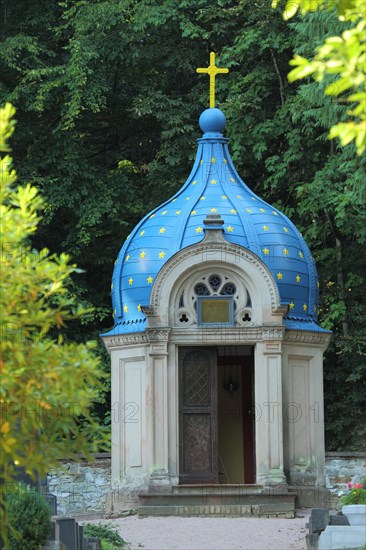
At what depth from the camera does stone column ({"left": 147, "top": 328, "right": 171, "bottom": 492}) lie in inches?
927

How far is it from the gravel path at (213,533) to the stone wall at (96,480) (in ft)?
8.18

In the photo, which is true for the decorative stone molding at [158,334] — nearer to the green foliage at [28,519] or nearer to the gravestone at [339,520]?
the gravestone at [339,520]

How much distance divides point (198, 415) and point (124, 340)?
160cm

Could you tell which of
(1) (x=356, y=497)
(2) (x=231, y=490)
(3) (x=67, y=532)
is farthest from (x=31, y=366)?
(2) (x=231, y=490)

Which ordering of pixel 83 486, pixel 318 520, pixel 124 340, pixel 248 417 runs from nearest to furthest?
pixel 318 520 → pixel 124 340 → pixel 83 486 → pixel 248 417

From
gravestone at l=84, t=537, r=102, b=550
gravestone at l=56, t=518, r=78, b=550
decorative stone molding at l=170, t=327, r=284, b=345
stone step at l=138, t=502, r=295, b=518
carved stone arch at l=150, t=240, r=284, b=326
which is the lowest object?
gravestone at l=84, t=537, r=102, b=550

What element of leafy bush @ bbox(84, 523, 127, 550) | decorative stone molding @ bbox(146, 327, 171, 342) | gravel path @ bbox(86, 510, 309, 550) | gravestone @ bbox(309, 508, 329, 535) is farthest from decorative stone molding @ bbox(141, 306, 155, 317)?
gravestone @ bbox(309, 508, 329, 535)

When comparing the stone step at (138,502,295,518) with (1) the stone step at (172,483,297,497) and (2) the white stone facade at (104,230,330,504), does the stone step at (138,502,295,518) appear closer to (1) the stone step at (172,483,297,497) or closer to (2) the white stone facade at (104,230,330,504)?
(1) the stone step at (172,483,297,497)

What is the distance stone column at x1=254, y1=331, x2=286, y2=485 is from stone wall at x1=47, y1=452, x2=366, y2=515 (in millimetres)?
2270

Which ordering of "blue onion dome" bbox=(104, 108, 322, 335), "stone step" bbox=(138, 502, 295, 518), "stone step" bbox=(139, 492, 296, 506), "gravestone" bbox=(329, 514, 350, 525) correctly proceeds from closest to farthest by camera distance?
"gravestone" bbox=(329, 514, 350, 525), "stone step" bbox=(138, 502, 295, 518), "stone step" bbox=(139, 492, 296, 506), "blue onion dome" bbox=(104, 108, 322, 335)

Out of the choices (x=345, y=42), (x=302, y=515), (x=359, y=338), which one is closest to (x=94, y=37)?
(x=359, y=338)

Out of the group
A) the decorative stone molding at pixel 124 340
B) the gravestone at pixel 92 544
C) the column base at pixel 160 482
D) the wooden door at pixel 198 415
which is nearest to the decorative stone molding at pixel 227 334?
the wooden door at pixel 198 415

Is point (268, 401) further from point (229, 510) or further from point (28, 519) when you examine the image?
point (28, 519)

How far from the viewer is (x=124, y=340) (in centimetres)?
2428
